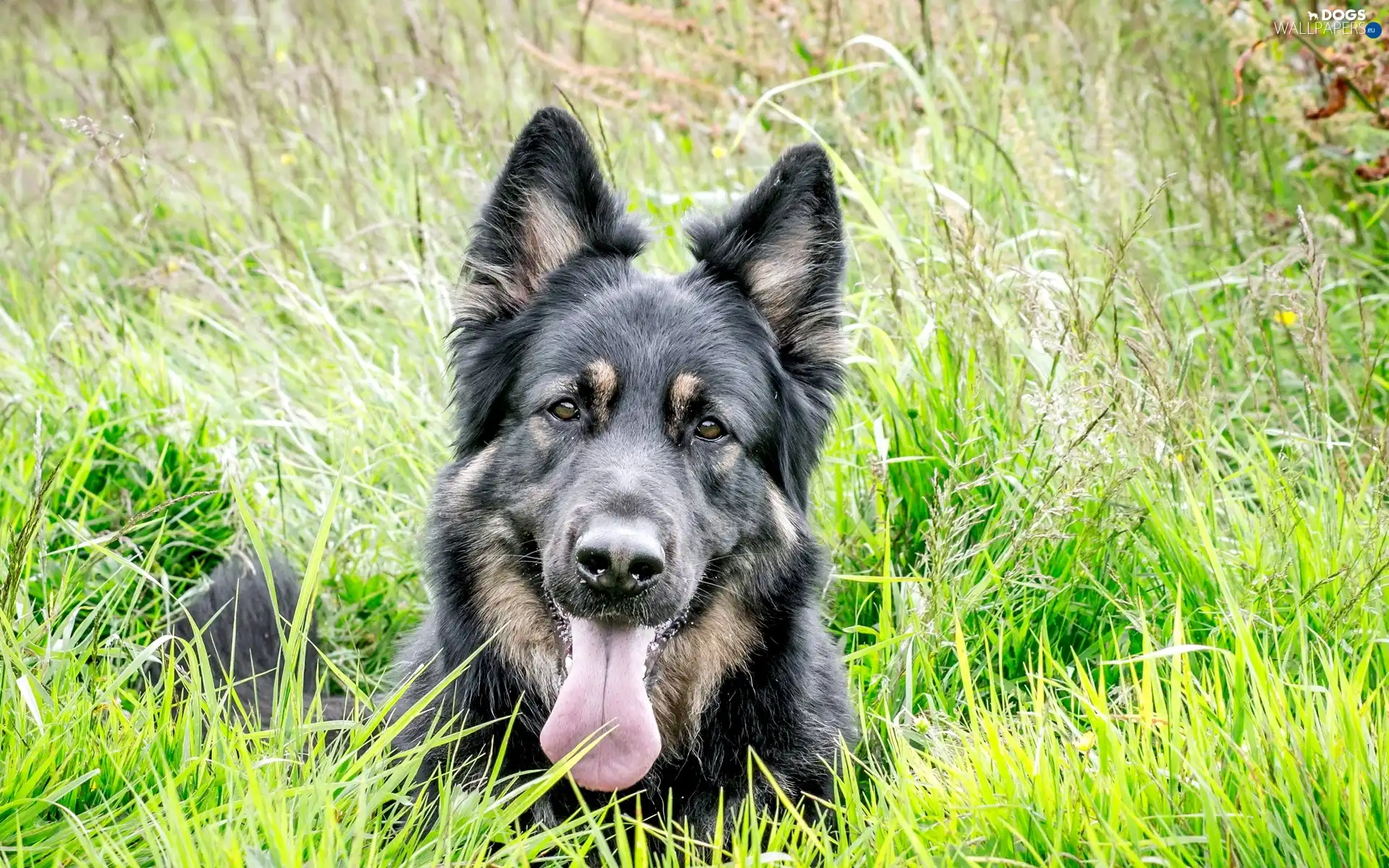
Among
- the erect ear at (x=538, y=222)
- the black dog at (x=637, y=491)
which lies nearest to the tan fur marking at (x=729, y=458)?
the black dog at (x=637, y=491)

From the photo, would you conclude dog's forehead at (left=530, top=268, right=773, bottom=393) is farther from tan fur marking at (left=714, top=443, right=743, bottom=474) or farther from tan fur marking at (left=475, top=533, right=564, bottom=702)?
tan fur marking at (left=475, top=533, right=564, bottom=702)

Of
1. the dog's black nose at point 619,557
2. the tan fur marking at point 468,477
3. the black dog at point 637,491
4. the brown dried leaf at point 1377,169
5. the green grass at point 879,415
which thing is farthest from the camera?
the brown dried leaf at point 1377,169

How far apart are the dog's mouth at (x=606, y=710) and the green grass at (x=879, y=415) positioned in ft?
0.65

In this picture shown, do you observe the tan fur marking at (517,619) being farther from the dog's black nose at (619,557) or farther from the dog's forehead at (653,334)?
the dog's forehead at (653,334)

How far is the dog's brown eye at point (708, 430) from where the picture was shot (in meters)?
3.48

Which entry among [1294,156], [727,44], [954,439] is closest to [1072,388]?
[954,439]

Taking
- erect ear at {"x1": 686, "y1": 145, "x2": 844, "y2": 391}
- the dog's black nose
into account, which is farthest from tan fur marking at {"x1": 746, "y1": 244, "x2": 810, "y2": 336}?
the dog's black nose

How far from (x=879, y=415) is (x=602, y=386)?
1396mm

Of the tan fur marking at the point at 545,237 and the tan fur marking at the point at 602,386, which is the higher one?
the tan fur marking at the point at 545,237

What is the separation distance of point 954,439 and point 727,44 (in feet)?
11.1

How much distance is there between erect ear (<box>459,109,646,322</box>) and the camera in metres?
3.58

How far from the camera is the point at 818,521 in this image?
443 cm

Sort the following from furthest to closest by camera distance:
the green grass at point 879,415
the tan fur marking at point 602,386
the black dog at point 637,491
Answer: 1. the tan fur marking at point 602,386
2. the black dog at point 637,491
3. the green grass at point 879,415

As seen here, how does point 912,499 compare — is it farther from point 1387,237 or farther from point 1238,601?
point 1387,237
